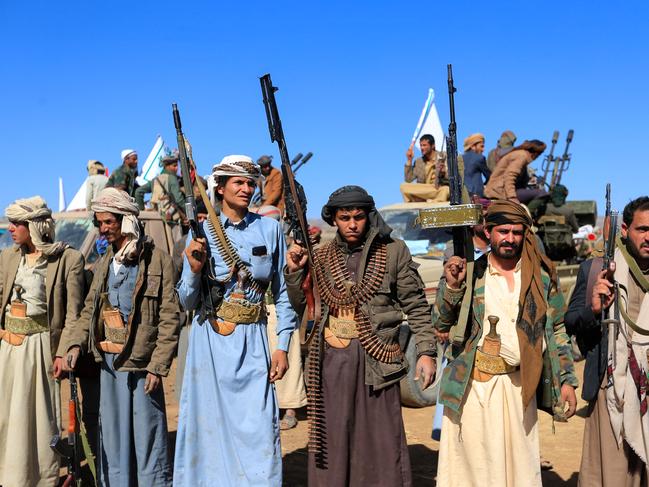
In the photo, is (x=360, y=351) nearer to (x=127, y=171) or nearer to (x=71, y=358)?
(x=71, y=358)

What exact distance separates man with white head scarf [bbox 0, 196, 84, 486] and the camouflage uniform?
7.14 meters

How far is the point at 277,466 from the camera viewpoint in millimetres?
4547

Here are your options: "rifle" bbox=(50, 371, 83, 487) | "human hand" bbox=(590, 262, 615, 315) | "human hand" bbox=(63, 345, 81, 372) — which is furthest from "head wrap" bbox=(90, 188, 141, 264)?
"human hand" bbox=(590, 262, 615, 315)

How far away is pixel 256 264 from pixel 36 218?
1.96 m

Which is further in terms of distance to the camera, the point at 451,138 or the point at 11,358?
the point at 11,358

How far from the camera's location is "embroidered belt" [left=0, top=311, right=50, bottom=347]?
19.0ft

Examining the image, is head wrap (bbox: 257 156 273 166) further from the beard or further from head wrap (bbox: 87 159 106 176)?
the beard

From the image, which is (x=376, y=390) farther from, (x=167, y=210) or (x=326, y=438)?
(x=167, y=210)

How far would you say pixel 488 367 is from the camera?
437 centimetres

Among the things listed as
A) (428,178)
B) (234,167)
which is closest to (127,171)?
(428,178)

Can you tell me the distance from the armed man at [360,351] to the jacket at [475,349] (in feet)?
0.45

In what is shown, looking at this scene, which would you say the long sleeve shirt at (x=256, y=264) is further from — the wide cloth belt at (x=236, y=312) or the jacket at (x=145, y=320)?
the jacket at (x=145, y=320)

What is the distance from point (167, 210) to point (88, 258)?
7.22 feet

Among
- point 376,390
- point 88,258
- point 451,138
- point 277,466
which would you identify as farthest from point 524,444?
point 88,258
